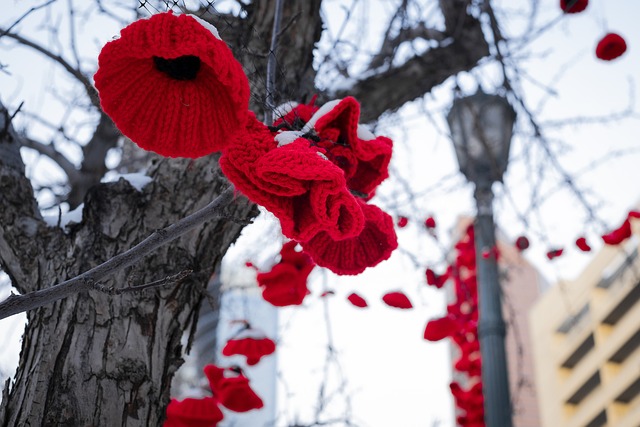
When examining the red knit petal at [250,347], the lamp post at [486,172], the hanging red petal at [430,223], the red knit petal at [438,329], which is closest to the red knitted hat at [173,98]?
the red knit petal at [250,347]

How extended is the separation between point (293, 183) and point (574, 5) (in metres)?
2.24

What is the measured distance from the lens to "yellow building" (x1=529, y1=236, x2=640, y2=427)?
28.4 m

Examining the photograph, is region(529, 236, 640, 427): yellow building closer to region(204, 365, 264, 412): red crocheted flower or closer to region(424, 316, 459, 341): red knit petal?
region(424, 316, 459, 341): red knit petal

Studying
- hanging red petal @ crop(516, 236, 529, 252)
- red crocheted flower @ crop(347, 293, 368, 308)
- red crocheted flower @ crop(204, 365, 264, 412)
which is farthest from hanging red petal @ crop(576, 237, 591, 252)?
red crocheted flower @ crop(204, 365, 264, 412)

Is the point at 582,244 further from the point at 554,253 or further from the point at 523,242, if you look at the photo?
the point at 523,242

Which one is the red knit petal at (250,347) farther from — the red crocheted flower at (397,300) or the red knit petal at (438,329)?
the red knit petal at (438,329)

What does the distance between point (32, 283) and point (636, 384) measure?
96.9 feet

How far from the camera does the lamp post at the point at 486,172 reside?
3367mm

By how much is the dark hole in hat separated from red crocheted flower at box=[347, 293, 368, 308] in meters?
1.91

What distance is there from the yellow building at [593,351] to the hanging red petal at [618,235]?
24.0 metres

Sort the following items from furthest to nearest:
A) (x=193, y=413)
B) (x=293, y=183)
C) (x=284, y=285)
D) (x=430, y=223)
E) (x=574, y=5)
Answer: (x=430, y=223), (x=574, y=5), (x=284, y=285), (x=193, y=413), (x=293, y=183)

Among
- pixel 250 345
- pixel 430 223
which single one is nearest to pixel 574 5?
pixel 430 223

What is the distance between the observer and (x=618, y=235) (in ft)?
12.2

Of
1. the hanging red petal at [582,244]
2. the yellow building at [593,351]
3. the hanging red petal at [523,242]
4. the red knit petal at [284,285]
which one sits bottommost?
the red knit petal at [284,285]
